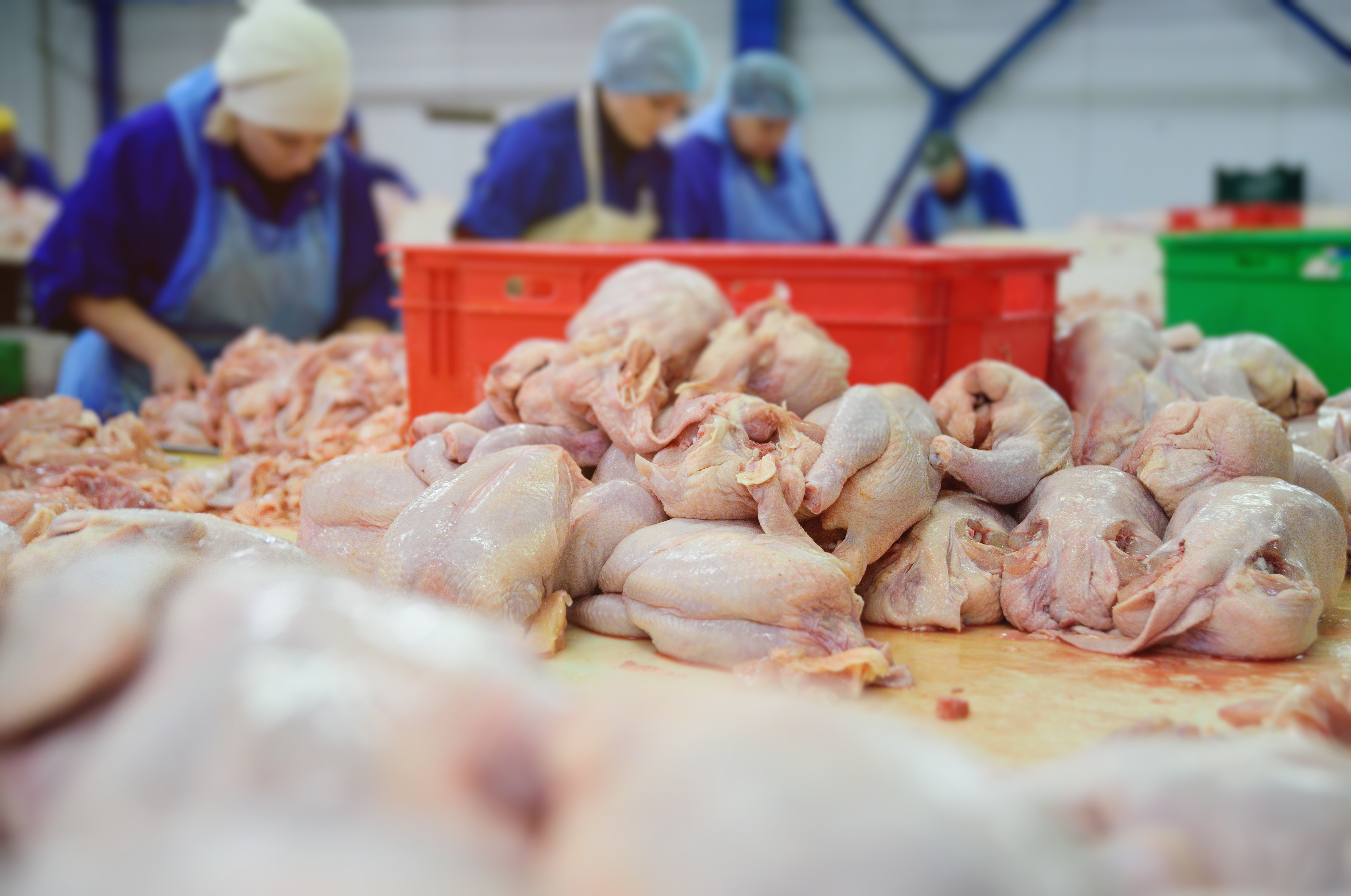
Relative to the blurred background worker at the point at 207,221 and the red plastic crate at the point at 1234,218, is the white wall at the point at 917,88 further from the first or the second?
the blurred background worker at the point at 207,221

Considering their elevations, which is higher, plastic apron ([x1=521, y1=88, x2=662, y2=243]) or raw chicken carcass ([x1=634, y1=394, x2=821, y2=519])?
plastic apron ([x1=521, y1=88, x2=662, y2=243])

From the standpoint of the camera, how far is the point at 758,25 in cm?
1212

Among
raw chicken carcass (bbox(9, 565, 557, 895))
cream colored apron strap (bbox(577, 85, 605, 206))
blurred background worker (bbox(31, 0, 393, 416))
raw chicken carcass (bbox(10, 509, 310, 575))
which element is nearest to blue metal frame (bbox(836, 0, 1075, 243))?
cream colored apron strap (bbox(577, 85, 605, 206))

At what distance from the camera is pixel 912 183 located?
40.9ft

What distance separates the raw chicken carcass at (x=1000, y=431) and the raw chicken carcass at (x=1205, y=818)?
58.4 inches

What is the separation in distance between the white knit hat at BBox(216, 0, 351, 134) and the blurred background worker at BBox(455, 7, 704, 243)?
3.55ft

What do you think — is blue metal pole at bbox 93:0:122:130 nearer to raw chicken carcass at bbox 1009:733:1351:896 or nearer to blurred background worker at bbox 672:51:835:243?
blurred background worker at bbox 672:51:835:243

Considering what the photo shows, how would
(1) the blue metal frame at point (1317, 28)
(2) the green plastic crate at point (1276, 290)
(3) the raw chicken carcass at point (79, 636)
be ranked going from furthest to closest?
1. (1) the blue metal frame at point (1317, 28)
2. (2) the green plastic crate at point (1276, 290)
3. (3) the raw chicken carcass at point (79, 636)

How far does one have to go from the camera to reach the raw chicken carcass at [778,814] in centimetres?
91

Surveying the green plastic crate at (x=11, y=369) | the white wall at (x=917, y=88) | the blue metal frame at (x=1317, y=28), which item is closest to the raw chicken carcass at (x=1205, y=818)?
the green plastic crate at (x=11, y=369)

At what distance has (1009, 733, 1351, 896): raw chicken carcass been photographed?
1.06 meters

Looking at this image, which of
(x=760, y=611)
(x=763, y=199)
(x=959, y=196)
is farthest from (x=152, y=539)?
(x=959, y=196)

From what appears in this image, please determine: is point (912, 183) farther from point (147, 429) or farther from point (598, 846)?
point (598, 846)

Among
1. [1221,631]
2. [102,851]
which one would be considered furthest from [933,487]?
[102,851]
